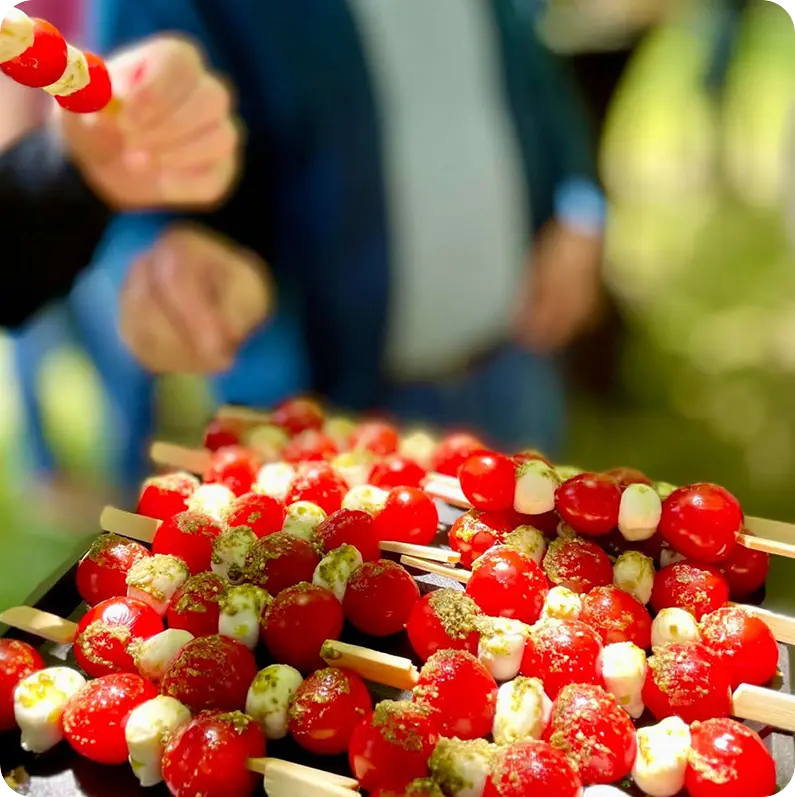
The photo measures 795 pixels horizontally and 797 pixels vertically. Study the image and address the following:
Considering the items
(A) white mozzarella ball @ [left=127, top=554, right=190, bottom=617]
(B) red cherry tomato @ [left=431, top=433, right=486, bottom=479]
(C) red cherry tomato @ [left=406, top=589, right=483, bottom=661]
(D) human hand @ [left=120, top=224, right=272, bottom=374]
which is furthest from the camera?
(D) human hand @ [left=120, top=224, right=272, bottom=374]

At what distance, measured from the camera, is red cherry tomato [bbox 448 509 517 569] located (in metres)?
1.28

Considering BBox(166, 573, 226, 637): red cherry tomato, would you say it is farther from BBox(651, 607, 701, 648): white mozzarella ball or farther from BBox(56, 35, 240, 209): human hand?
BBox(56, 35, 240, 209): human hand

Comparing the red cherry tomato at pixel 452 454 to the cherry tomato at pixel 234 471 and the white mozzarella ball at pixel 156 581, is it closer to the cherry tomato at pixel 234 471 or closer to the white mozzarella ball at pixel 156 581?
the cherry tomato at pixel 234 471

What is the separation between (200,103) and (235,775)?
1134mm

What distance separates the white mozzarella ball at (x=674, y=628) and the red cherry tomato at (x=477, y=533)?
10.1 inches

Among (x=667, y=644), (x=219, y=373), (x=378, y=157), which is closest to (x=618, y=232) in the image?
(x=378, y=157)

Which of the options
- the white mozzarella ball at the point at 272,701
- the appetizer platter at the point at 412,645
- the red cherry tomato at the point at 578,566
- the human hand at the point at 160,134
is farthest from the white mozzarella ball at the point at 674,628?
the human hand at the point at 160,134

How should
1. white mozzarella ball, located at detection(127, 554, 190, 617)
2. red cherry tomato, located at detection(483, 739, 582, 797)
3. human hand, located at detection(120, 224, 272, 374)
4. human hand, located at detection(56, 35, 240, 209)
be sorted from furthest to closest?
human hand, located at detection(120, 224, 272, 374), human hand, located at detection(56, 35, 240, 209), white mozzarella ball, located at detection(127, 554, 190, 617), red cherry tomato, located at detection(483, 739, 582, 797)

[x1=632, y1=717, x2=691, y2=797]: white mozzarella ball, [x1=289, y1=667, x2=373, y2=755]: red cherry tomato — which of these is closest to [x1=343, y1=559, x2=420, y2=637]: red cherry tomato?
[x1=289, y1=667, x2=373, y2=755]: red cherry tomato

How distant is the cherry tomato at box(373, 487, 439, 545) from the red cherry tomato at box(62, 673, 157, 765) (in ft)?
1.42

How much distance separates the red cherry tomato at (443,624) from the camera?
1098 mm

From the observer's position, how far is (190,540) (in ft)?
4.18

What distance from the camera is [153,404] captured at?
1741 mm

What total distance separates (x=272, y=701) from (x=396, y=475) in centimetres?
51
